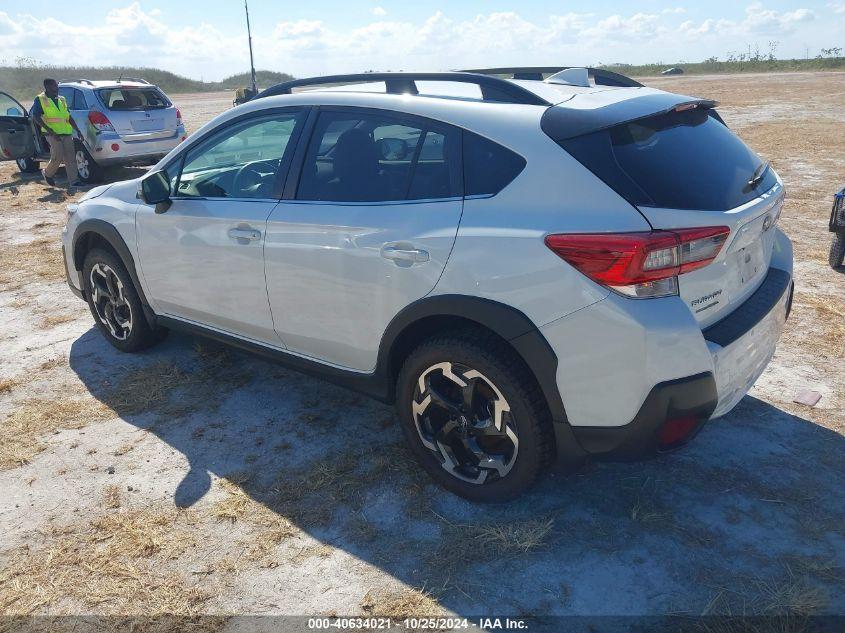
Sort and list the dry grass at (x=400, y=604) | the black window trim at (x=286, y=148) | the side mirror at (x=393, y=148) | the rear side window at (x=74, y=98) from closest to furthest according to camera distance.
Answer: the dry grass at (x=400, y=604) < the side mirror at (x=393, y=148) < the black window trim at (x=286, y=148) < the rear side window at (x=74, y=98)

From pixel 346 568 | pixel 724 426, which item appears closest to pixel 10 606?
pixel 346 568

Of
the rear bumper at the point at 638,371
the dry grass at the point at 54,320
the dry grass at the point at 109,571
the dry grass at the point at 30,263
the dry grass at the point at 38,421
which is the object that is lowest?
the dry grass at the point at 109,571

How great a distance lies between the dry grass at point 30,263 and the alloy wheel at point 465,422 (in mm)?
5217

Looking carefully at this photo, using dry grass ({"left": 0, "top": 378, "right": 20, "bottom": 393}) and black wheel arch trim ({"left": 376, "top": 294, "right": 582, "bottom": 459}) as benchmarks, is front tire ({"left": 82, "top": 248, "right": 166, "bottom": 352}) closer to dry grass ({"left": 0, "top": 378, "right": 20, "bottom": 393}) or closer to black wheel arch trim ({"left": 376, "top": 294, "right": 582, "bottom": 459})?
dry grass ({"left": 0, "top": 378, "right": 20, "bottom": 393})

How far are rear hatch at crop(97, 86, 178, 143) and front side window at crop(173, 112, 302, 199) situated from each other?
8.75m

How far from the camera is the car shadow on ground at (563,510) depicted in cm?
257

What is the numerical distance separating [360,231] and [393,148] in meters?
0.41

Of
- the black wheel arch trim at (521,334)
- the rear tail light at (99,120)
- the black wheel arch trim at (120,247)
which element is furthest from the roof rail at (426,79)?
the rear tail light at (99,120)

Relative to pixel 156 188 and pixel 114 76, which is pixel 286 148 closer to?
pixel 156 188

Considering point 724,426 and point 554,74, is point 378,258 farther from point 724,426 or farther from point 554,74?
point 724,426

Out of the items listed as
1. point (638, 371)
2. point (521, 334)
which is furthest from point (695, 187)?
point (521, 334)

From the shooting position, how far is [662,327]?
2.44 metres

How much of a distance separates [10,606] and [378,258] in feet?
6.52

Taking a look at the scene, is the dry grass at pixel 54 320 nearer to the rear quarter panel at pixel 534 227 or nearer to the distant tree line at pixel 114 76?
the rear quarter panel at pixel 534 227
